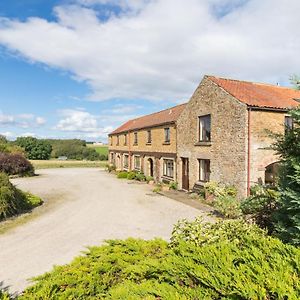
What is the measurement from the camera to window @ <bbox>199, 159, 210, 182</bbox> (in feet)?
60.9

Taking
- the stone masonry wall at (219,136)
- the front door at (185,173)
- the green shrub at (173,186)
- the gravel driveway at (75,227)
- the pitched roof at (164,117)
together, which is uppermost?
the pitched roof at (164,117)

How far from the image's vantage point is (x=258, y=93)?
17.3 metres

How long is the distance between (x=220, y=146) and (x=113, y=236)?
922 cm

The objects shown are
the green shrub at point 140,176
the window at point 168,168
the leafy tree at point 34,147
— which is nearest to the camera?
the window at point 168,168

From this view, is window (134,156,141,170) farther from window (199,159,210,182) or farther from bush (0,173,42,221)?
bush (0,173,42,221)

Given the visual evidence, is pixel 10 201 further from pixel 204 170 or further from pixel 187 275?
pixel 187 275

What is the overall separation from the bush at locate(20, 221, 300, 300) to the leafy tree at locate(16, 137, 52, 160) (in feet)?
223

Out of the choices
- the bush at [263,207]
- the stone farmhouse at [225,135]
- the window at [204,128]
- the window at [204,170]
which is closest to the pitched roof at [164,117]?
the stone farmhouse at [225,135]

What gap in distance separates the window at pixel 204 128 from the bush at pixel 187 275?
14040 mm

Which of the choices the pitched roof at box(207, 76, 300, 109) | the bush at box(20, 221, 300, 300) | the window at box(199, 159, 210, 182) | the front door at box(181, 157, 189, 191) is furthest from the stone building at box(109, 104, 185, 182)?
the bush at box(20, 221, 300, 300)

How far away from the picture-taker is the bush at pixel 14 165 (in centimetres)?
3018

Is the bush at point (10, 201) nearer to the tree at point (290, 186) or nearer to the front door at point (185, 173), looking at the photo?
the front door at point (185, 173)

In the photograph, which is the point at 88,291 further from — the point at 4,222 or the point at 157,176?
the point at 157,176

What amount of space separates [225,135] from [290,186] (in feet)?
34.2
